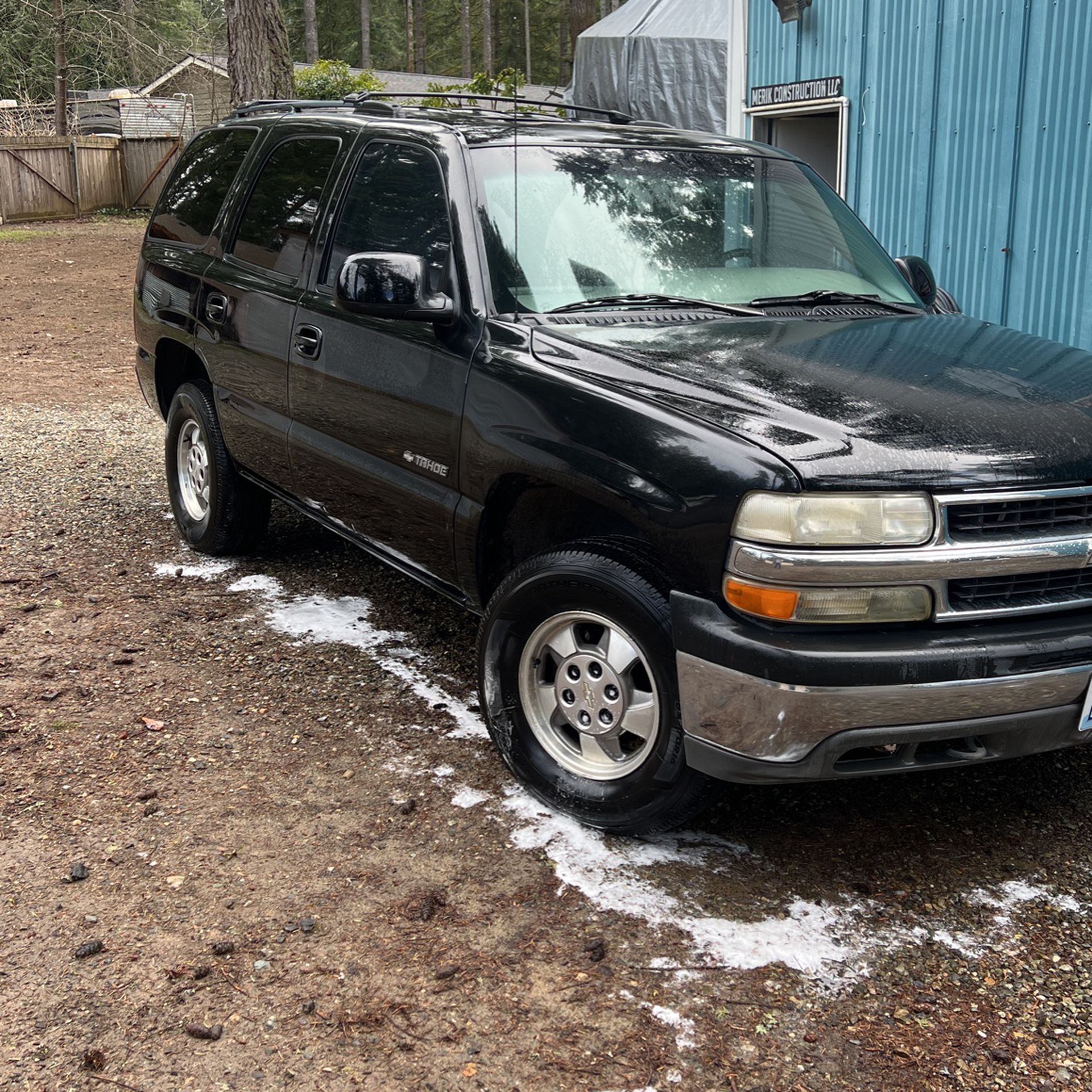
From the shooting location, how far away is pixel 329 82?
25641 mm

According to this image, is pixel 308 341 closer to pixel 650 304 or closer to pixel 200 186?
pixel 650 304

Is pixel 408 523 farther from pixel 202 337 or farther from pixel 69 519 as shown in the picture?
pixel 69 519

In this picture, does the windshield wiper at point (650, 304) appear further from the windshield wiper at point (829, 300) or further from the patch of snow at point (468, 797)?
the patch of snow at point (468, 797)

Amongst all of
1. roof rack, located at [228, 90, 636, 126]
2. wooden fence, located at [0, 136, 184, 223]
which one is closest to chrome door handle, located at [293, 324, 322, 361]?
roof rack, located at [228, 90, 636, 126]

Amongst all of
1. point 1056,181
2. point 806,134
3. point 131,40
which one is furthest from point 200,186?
point 131,40

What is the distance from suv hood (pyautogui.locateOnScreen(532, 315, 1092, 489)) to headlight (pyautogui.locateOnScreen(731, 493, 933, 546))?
4 centimetres

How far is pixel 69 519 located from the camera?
677 centimetres

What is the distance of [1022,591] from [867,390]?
26.3 inches

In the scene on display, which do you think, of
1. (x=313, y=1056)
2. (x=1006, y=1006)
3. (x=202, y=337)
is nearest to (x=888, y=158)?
(x=202, y=337)

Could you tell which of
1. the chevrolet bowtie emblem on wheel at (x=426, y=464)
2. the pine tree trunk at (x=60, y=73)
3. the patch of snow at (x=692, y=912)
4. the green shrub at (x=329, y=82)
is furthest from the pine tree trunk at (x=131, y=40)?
the patch of snow at (x=692, y=912)

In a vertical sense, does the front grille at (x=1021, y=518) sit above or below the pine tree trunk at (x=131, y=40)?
below

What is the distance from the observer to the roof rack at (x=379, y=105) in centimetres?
464

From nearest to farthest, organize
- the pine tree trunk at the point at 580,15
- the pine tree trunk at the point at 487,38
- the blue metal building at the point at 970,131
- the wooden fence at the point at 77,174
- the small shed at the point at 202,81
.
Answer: the blue metal building at the point at 970,131 < the pine tree trunk at the point at 580,15 < the wooden fence at the point at 77,174 < the small shed at the point at 202,81 < the pine tree trunk at the point at 487,38

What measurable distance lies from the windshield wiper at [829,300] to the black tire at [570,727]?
4.23 feet
